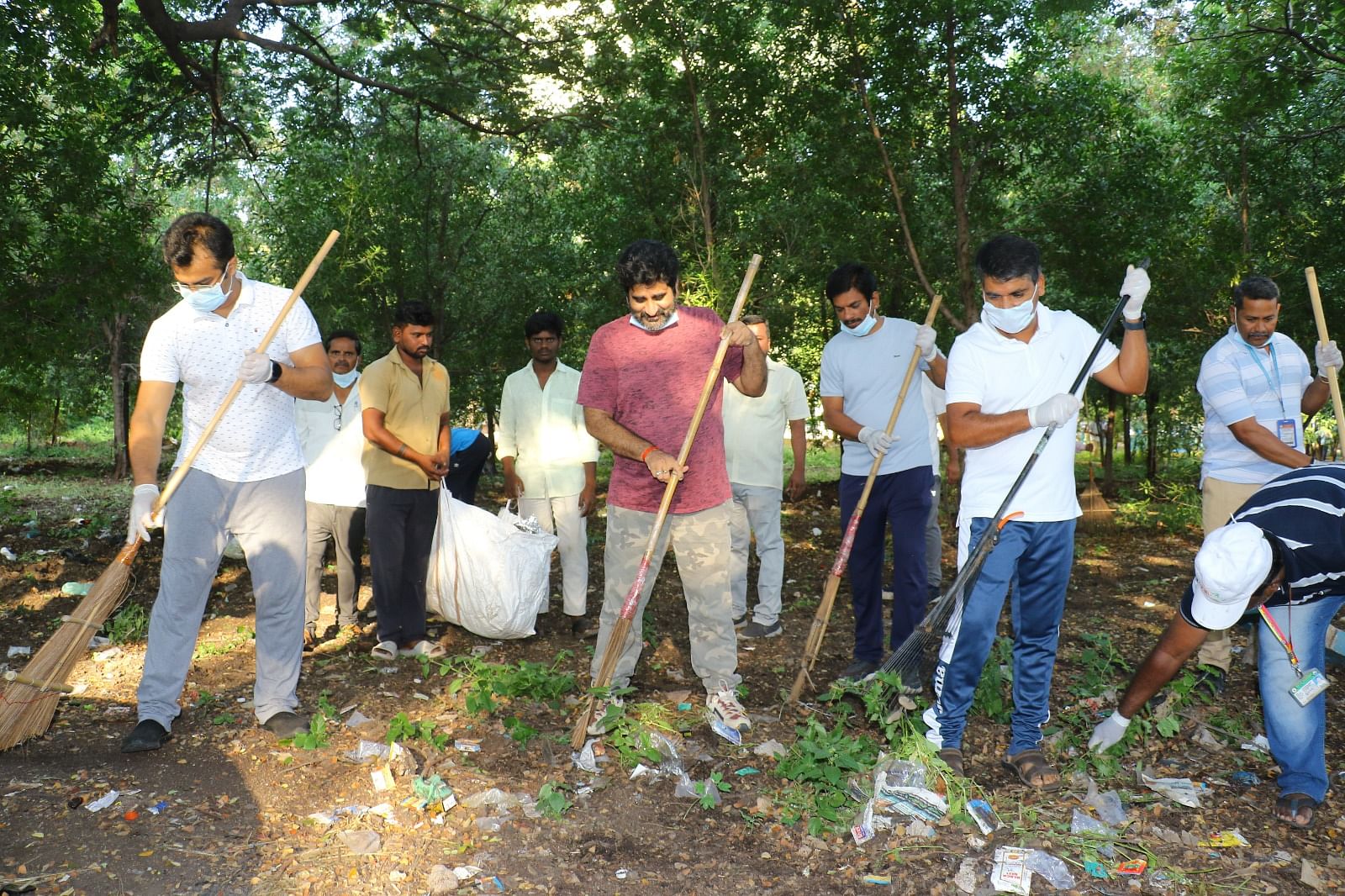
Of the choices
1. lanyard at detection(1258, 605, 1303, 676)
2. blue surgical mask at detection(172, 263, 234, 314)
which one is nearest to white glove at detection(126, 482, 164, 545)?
blue surgical mask at detection(172, 263, 234, 314)

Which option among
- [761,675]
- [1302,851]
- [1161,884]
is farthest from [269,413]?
[1302,851]

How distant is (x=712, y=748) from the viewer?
12.8 ft

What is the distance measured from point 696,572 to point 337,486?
7.91ft

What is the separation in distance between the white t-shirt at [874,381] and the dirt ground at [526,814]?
3.81 ft

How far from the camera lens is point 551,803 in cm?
332

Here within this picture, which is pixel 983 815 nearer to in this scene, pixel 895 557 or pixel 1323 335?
pixel 895 557

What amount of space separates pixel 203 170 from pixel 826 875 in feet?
27.4

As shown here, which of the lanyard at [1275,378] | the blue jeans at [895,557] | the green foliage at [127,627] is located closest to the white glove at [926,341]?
the blue jeans at [895,557]

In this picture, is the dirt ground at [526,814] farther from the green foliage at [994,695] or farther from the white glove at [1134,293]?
the white glove at [1134,293]

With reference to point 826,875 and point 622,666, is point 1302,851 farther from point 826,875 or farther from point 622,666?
point 622,666

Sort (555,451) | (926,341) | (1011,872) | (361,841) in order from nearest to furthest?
(1011,872) < (361,841) < (926,341) < (555,451)

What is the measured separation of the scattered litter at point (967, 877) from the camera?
9.64ft

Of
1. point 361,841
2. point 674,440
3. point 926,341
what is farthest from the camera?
point 926,341

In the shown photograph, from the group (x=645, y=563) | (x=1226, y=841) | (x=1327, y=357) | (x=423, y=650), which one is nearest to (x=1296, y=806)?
(x=1226, y=841)
